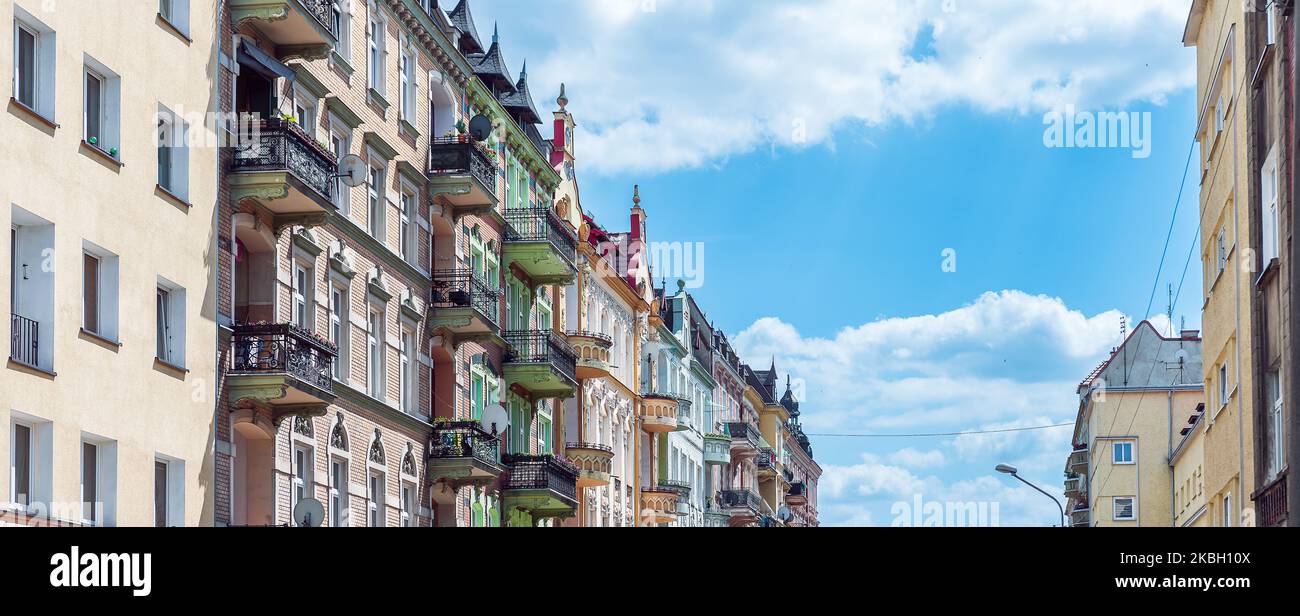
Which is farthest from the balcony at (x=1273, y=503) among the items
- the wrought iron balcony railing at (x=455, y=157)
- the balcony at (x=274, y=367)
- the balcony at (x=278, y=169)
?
the wrought iron balcony railing at (x=455, y=157)

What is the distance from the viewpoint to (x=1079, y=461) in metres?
88.4

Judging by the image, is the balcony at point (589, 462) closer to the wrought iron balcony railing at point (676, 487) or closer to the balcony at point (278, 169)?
the wrought iron balcony railing at point (676, 487)

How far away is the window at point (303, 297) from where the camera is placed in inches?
1055

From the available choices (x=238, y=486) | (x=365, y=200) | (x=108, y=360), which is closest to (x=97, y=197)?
(x=108, y=360)

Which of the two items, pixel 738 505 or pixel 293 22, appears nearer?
pixel 293 22

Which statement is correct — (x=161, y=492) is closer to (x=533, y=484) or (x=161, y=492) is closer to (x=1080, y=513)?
(x=533, y=484)

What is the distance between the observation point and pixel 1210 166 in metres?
32.5

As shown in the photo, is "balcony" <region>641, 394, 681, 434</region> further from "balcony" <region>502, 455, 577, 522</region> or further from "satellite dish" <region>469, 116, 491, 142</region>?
"satellite dish" <region>469, 116, 491, 142</region>

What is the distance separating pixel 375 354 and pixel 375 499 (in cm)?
262

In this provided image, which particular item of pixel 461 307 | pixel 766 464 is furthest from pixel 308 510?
pixel 766 464

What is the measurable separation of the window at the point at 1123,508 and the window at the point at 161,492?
60.6m

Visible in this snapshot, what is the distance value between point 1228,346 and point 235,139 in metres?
17.4
